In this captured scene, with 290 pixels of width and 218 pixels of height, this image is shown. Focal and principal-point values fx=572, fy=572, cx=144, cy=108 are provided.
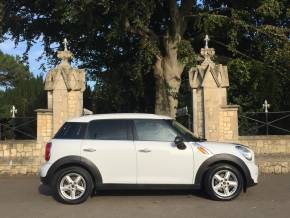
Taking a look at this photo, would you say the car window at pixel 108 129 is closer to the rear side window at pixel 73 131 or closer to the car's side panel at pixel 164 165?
the rear side window at pixel 73 131

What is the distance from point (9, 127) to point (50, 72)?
95.2 inches

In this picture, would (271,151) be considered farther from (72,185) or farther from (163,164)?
(72,185)

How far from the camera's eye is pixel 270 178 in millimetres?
14539

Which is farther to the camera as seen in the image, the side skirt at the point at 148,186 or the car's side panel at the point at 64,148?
the car's side panel at the point at 64,148

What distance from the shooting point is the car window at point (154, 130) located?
1114 centimetres

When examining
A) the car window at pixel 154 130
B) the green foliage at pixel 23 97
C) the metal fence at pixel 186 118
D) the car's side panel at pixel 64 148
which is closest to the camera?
the car's side panel at pixel 64 148

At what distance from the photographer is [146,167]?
35.8ft

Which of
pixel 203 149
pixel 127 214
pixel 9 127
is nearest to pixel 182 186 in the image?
pixel 203 149

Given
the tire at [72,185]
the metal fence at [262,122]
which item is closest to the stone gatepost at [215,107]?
the metal fence at [262,122]

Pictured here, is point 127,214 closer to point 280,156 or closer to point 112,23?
point 280,156

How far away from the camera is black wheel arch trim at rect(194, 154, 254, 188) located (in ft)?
35.8

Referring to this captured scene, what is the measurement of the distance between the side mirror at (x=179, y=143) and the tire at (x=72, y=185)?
1.78 metres

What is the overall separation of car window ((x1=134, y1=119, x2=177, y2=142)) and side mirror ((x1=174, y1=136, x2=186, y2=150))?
20 centimetres

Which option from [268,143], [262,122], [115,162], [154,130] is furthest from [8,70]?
[115,162]
